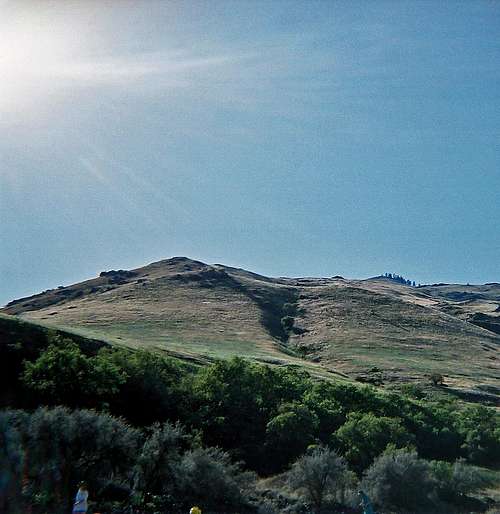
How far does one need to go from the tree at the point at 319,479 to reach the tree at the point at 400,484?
2310mm

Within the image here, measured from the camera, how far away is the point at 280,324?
127 m

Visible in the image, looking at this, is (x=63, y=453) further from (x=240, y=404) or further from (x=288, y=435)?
(x=240, y=404)

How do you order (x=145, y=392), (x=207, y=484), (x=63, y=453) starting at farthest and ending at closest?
(x=145, y=392) < (x=207, y=484) < (x=63, y=453)

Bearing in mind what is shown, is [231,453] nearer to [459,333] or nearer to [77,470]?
[77,470]

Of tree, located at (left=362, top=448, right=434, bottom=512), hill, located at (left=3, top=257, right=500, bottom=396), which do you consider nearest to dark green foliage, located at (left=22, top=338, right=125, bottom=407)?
tree, located at (left=362, top=448, right=434, bottom=512)

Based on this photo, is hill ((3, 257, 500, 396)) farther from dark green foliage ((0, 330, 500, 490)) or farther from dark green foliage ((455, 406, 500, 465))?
dark green foliage ((455, 406, 500, 465))

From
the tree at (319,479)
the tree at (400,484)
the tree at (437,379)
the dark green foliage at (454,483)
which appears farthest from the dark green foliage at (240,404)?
the tree at (437,379)

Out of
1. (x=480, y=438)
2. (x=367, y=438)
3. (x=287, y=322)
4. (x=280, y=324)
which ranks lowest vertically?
(x=367, y=438)

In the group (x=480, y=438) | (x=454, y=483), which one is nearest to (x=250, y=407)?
(x=454, y=483)

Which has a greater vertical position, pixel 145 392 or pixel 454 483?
pixel 145 392

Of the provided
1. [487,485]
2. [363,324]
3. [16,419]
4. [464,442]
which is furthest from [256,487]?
[363,324]

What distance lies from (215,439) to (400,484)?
1485 centimetres

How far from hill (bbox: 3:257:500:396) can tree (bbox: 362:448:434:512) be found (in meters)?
36.4

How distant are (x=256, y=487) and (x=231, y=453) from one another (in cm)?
864
